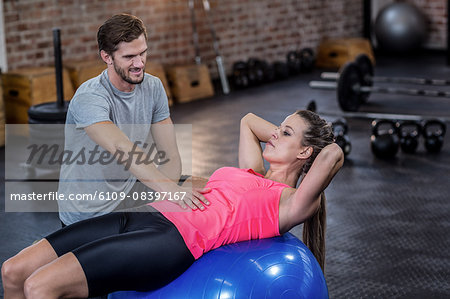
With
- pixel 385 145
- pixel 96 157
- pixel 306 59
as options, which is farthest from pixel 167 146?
pixel 306 59

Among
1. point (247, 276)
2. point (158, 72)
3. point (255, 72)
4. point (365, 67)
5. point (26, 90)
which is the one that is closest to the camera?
point (247, 276)

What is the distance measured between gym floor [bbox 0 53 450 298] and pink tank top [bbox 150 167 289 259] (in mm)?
727

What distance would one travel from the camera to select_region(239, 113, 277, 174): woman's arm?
2375 millimetres

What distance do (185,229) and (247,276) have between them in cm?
23

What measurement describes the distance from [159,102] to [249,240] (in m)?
0.65

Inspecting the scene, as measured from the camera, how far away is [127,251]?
1.85 meters

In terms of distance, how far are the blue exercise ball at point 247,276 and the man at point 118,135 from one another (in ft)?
0.62

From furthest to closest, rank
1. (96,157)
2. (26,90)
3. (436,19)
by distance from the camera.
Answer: (436,19), (26,90), (96,157)

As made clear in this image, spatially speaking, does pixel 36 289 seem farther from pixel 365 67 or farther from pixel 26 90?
pixel 365 67

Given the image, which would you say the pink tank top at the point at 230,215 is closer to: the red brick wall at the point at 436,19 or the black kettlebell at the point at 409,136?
the black kettlebell at the point at 409,136

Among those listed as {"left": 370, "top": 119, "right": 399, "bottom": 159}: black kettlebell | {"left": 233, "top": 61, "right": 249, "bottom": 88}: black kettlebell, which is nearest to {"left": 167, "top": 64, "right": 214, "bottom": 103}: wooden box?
{"left": 233, "top": 61, "right": 249, "bottom": 88}: black kettlebell

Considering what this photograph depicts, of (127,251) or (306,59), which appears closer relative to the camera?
(127,251)

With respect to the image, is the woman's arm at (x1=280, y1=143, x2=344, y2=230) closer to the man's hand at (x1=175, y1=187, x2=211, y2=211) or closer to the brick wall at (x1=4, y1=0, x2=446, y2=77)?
the man's hand at (x1=175, y1=187, x2=211, y2=211)

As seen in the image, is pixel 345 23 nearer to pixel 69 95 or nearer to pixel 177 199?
pixel 69 95
